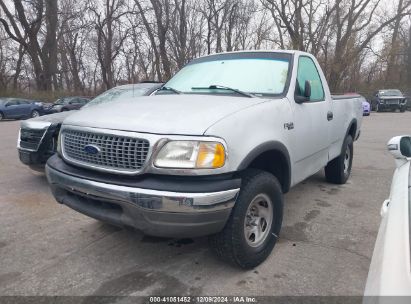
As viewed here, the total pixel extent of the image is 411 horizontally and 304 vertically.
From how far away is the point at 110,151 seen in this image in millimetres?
2707

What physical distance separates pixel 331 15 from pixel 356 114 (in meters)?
32.2

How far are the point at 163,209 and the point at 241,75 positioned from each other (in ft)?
6.16

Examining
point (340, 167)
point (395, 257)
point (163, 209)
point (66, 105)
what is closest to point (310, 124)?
point (340, 167)

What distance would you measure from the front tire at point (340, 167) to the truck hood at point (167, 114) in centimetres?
263

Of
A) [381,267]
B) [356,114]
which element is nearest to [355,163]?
[356,114]

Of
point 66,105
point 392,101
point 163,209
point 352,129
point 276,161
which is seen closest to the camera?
point 163,209

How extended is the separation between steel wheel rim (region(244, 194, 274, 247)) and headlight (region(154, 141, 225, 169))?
25.3 inches

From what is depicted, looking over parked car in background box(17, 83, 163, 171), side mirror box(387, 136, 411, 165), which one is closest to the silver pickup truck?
side mirror box(387, 136, 411, 165)

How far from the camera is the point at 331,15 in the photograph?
3403cm

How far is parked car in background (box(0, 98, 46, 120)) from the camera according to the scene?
22.1 meters

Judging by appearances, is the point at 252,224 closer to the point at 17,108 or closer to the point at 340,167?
the point at 340,167

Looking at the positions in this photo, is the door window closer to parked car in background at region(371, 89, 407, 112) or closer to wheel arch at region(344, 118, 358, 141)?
wheel arch at region(344, 118, 358, 141)

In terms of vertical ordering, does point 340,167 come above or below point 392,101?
below

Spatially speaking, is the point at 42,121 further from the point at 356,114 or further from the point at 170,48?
the point at 170,48
